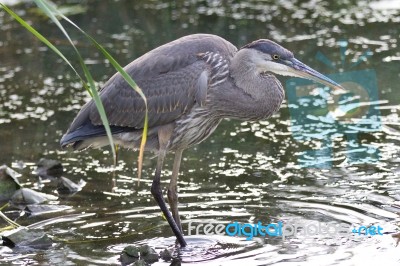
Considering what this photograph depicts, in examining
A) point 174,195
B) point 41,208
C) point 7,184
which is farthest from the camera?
point 7,184

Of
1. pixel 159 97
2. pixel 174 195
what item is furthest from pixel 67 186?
pixel 159 97

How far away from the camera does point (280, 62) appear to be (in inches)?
240

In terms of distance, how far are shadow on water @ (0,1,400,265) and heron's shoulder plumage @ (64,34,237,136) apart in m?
0.74

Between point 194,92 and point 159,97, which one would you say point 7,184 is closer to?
point 159,97

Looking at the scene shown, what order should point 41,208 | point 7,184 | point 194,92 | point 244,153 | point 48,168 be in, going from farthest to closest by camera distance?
point 244,153
point 48,168
point 7,184
point 41,208
point 194,92

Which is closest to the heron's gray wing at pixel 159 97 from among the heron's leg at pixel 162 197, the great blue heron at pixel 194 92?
the great blue heron at pixel 194 92

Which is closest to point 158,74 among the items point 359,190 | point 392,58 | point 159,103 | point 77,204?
point 159,103

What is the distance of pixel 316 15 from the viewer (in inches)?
459

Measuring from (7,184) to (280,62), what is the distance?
7.67 feet

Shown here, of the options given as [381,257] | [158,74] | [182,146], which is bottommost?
[381,257]

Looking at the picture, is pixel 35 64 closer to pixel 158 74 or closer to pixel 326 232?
pixel 158 74

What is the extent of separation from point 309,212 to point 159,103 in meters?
1.28

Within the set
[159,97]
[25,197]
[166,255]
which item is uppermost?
[159,97]

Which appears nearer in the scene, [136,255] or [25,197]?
[136,255]
